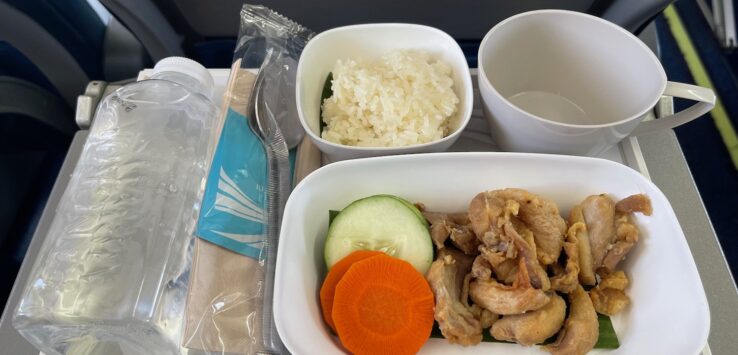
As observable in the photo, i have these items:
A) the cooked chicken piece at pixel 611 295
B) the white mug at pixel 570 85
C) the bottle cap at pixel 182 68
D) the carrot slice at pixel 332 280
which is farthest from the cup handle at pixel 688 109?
the bottle cap at pixel 182 68

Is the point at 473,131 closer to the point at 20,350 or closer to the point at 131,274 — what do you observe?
the point at 131,274

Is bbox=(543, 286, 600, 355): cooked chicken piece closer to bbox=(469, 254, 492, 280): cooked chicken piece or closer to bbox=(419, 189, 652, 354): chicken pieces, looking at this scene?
bbox=(419, 189, 652, 354): chicken pieces

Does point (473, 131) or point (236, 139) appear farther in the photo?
point (473, 131)

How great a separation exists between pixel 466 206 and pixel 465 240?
3.0 inches

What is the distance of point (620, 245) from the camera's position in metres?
0.68

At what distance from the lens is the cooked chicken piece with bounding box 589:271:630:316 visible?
678mm

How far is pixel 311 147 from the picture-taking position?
0.84 metres

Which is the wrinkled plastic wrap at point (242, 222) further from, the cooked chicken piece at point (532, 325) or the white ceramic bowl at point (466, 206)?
the cooked chicken piece at point (532, 325)

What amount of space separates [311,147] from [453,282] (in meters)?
0.32

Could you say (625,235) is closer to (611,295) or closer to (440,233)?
(611,295)

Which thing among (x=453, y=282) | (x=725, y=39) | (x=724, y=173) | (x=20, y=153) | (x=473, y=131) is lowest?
(x=20, y=153)

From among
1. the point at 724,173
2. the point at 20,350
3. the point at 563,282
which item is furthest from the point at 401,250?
the point at 724,173

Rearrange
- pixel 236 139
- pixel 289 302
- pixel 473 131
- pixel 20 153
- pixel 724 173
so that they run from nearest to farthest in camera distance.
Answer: pixel 289 302
pixel 236 139
pixel 473 131
pixel 20 153
pixel 724 173

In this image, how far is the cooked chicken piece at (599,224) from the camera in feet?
2.25
